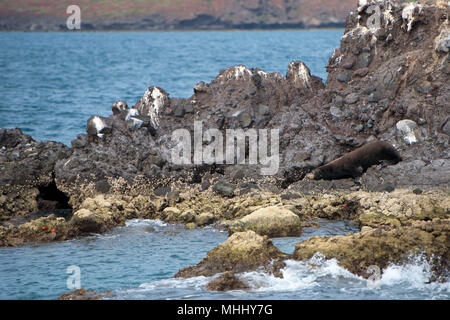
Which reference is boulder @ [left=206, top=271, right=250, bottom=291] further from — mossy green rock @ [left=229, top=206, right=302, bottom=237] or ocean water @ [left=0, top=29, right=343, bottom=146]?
ocean water @ [left=0, top=29, right=343, bottom=146]

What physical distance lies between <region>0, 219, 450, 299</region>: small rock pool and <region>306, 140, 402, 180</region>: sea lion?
2667 millimetres

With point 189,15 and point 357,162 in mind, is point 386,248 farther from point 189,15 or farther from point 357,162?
point 189,15

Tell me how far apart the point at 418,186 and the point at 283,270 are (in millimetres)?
6416

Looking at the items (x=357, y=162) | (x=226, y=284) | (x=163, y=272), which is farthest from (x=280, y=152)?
(x=226, y=284)

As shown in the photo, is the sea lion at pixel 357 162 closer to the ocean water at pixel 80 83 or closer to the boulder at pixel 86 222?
the boulder at pixel 86 222

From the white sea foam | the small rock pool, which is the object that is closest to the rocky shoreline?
the white sea foam

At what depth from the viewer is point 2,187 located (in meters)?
16.5

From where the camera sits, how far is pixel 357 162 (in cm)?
1695
